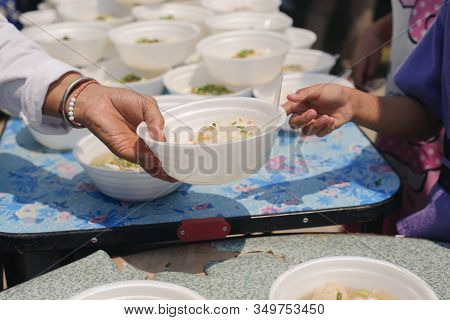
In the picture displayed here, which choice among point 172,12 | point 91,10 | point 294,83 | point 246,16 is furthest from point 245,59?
point 91,10

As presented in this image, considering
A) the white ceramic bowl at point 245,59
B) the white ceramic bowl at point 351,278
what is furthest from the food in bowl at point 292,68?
the white ceramic bowl at point 351,278

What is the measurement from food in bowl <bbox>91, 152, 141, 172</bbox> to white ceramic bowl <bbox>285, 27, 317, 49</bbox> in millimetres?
1190

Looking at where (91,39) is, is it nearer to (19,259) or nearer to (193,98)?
(193,98)

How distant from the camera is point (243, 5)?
119 inches

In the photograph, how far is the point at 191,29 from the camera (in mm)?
2434

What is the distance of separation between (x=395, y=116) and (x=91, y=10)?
2003 millimetres

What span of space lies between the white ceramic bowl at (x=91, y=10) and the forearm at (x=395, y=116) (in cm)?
162

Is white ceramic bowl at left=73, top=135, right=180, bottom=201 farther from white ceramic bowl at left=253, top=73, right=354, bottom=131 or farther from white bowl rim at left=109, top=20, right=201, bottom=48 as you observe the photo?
white bowl rim at left=109, top=20, right=201, bottom=48

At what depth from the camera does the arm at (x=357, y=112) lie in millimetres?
1452

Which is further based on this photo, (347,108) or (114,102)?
(347,108)

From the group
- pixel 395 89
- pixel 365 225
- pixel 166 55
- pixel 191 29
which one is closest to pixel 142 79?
pixel 166 55

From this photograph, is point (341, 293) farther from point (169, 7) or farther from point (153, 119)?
point (169, 7)
